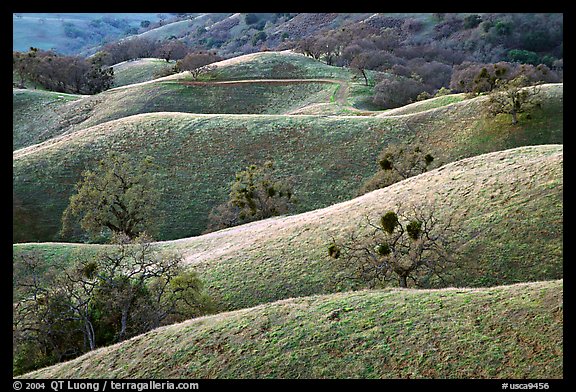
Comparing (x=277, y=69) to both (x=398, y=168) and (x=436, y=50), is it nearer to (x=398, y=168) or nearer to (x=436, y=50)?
(x=436, y=50)

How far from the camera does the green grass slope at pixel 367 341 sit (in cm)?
1453

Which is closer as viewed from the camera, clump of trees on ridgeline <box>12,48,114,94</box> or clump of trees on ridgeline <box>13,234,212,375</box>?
clump of trees on ridgeline <box>13,234,212,375</box>

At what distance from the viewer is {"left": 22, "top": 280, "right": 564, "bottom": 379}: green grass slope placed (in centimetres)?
1453

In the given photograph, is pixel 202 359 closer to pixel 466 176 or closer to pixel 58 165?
pixel 466 176

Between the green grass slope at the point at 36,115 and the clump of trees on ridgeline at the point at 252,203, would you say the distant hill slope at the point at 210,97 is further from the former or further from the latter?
the clump of trees on ridgeline at the point at 252,203

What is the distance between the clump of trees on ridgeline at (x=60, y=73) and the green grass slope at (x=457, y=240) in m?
91.2

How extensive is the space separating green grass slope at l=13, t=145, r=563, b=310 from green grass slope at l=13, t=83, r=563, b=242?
15178 mm

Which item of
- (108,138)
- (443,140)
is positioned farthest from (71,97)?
(443,140)

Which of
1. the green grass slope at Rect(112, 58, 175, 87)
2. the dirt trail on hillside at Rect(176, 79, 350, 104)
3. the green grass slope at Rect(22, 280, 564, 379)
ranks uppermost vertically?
the green grass slope at Rect(112, 58, 175, 87)

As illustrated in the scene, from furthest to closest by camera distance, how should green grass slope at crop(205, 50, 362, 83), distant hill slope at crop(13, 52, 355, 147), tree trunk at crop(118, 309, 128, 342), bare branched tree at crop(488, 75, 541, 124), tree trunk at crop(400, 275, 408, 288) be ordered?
green grass slope at crop(205, 50, 362, 83) < distant hill slope at crop(13, 52, 355, 147) < bare branched tree at crop(488, 75, 541, 124) < tree trunk at crop(118, 309, 128, 342) < tree trunk at crop(400, 275, 408, 288)

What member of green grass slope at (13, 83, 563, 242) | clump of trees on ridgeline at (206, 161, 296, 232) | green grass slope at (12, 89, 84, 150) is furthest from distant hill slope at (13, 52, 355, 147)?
clump of trees on ridgeline at (206, 161, 296, 232)

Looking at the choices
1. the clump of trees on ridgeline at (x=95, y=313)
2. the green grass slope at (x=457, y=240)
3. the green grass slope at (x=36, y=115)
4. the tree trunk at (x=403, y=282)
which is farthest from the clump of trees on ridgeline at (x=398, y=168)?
the green grass slope at (x=36, y=115)

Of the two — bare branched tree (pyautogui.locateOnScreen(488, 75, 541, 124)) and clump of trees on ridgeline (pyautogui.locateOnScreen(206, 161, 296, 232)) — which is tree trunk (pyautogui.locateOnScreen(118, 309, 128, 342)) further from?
bare branched tree (pyautogui.locateOnScreen(488, 75, 541, 124))

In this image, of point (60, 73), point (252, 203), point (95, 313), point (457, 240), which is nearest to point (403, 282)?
point (457, 240)
